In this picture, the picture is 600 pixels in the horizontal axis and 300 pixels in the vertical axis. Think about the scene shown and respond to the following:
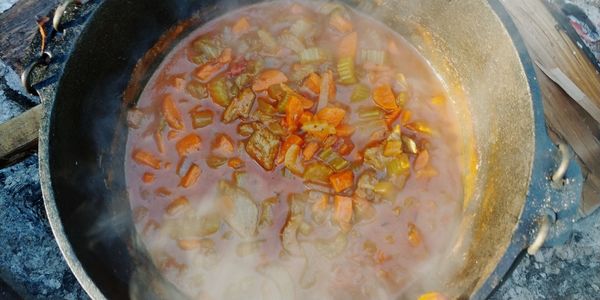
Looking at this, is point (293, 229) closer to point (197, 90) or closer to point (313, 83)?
point (313, 83)

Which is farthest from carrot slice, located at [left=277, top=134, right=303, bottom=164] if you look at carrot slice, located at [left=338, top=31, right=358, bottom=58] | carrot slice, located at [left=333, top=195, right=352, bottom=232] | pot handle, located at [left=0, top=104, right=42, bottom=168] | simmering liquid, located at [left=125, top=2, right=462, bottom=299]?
pot handle, located at [left=0, top=104, right=42, bottom=168]

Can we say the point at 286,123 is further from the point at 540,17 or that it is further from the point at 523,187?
the point at 540,17

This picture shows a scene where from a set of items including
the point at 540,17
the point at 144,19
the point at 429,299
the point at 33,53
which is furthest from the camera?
the point at 540,17

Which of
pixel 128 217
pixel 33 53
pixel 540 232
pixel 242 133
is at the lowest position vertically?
pixel 128 217

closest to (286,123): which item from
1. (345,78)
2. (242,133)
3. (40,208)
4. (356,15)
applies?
(242,133)

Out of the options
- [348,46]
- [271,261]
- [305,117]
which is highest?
[348,46]

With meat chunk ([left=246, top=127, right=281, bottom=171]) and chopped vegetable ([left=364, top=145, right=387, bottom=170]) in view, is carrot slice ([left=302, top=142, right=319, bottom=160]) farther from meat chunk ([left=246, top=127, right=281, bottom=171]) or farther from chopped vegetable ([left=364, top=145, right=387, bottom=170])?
chopped vegetable ([left=364, top=145, right=387, bottom=170])

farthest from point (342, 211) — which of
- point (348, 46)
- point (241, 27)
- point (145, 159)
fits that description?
point (241, 27)
